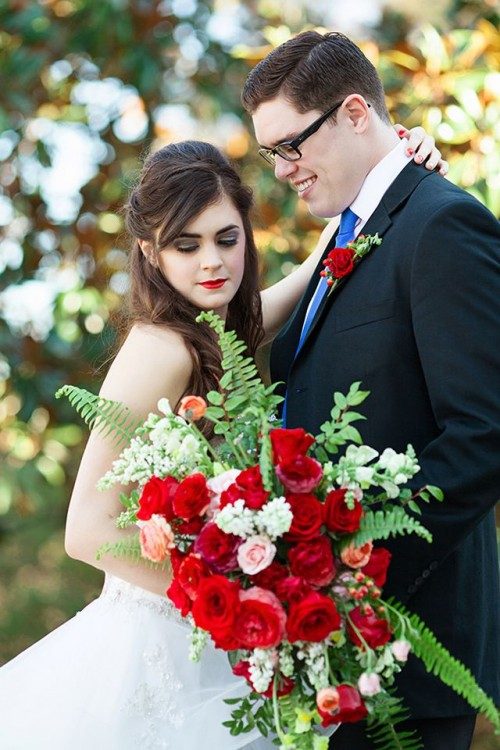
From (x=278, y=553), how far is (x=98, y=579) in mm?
4593

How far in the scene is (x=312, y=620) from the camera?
1.99m

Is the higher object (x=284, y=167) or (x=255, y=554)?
(x=284, y=167)

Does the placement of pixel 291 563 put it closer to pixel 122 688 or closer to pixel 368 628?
pixel 368 628

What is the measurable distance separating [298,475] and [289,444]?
0.06 meters

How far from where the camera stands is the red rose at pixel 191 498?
2061 mm

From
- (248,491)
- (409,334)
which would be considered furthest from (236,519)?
(409,334)

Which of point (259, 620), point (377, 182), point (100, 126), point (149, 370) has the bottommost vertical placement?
point (100, 126)

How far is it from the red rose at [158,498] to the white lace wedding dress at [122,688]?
2.39ft

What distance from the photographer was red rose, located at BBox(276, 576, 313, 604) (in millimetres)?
2018

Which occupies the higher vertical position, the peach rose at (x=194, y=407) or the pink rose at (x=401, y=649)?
the peach rose at (x=194, y=407)

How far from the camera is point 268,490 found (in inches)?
80.7

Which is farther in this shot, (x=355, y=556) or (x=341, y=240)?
(x=341, y=240)

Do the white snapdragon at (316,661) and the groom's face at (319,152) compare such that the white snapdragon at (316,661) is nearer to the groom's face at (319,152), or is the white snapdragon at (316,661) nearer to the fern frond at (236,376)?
the fern frond at (236,376)

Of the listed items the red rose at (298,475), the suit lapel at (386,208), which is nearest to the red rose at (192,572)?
the red rose at (298,475)
